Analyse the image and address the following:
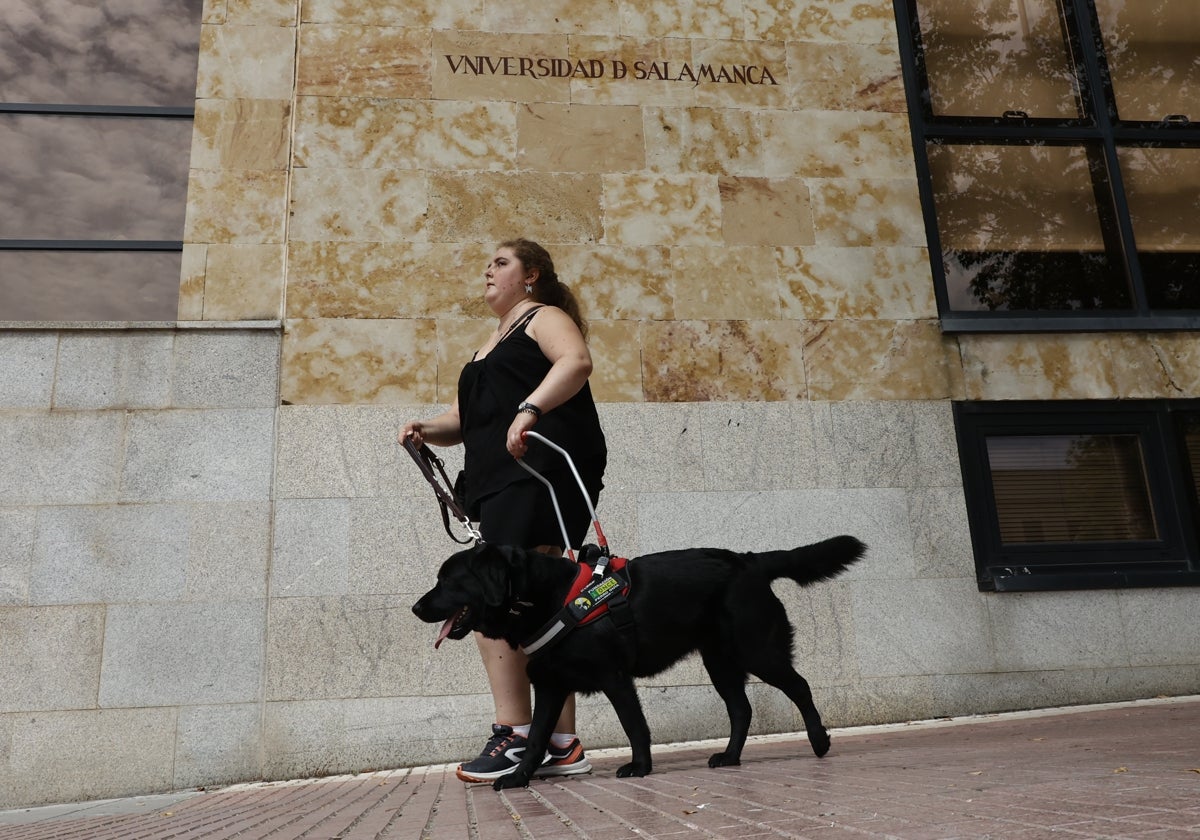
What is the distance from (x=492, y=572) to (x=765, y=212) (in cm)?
401

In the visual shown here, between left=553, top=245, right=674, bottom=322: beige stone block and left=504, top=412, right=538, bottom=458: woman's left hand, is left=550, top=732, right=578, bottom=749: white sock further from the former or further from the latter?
left=553, top=245, right=674, bottom=322: beige stone block

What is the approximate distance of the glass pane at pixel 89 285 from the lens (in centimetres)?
611

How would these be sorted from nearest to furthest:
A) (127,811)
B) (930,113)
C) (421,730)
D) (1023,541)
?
(127,811)
(421,730)
(1023,541)
(930,113)

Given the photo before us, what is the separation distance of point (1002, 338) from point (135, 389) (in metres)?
5.64

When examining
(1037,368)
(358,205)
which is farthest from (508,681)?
(1037,368)

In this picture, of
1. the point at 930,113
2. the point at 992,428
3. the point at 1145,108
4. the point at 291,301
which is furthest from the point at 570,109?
the point at 1145,108

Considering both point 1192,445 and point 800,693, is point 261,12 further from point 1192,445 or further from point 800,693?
point 1192,445

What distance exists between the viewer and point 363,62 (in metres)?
6.32

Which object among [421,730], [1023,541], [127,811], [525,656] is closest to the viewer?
[525,656]

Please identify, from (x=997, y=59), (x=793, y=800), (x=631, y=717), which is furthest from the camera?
(x=997, y=59)

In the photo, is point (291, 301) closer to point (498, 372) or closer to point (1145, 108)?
point (498, 372)

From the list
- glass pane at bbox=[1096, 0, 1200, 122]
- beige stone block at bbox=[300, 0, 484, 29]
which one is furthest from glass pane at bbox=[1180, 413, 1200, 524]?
beige stone block at bbox=[300, 0, 484, 29]

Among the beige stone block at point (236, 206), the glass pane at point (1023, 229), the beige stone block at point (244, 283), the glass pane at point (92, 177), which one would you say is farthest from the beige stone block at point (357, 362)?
the glass pane at point (1023, 229)

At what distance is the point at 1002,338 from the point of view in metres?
6.36
